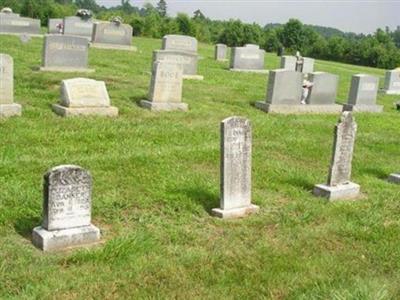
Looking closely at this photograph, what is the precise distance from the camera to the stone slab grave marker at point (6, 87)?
9.79 meters

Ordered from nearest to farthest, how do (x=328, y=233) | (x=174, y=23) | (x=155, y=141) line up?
(x=328, y=233) < (x=155, y=141) < (x=174, y=23)

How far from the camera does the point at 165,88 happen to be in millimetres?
12133

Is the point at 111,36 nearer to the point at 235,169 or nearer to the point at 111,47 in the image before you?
the point at 111,47

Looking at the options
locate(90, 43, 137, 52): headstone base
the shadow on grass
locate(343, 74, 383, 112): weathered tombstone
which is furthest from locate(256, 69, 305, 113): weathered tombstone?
locate(90, 43, 137, 52): headstone base

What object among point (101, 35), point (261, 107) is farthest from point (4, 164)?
point (101, 35)

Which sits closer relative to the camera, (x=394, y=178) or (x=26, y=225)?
(x=26, y=225)

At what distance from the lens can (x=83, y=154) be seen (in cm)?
830

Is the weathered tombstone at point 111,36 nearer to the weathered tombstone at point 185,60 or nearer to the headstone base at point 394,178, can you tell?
the weathered tombstone at point 185,60

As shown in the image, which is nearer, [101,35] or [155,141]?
[155,141]

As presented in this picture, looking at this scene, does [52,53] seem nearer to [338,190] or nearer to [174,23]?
[338,190]

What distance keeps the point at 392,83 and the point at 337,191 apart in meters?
16.8

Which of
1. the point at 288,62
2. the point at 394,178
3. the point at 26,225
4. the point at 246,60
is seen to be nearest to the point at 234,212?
the point at 26,225

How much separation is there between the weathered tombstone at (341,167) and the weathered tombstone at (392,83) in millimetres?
16086

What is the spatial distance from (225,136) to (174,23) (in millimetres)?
47073
